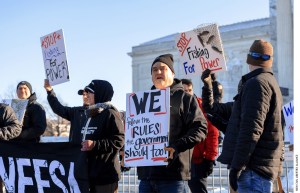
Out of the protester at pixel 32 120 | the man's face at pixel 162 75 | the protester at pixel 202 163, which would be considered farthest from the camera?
the protester at pixel 32 120

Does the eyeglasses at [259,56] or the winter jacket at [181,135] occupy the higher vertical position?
the eyeglasses at [259,56]

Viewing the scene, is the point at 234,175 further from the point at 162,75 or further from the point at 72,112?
the point at 72,112

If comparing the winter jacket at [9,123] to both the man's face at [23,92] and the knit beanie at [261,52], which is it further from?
the knit beanie at [261,52]

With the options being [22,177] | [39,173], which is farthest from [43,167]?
[22,177]

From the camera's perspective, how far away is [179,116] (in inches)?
191

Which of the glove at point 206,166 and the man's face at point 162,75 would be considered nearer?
the man's face at point 162,75

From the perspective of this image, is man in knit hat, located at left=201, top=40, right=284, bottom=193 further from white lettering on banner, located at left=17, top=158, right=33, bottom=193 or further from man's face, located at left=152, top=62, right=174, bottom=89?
white lettering on banner, located at left=17, top=158, right=33, bottom=193

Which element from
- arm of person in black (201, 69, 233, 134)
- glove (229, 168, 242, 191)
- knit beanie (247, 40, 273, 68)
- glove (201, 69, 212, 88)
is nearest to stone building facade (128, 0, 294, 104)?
arm of person in black (201, 69, 233, 134)

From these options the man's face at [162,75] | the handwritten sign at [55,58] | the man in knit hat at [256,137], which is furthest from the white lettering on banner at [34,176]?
the man in knit hat at [256,137]

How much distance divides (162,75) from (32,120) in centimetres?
332

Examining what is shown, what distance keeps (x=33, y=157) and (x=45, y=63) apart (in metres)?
2.24

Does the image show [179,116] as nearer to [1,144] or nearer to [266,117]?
[266,117]

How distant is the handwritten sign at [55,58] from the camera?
756 centimetres

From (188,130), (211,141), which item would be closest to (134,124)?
(188,130)
